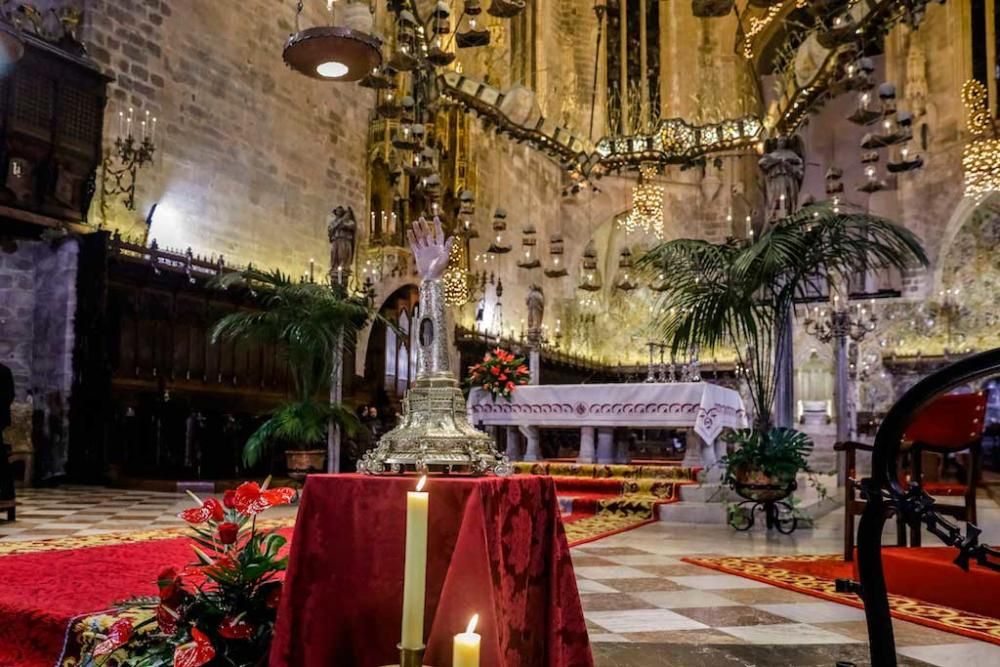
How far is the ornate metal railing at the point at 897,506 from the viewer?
1177mm

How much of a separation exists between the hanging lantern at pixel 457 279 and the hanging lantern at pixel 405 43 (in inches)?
253

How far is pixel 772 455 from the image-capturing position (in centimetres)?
659

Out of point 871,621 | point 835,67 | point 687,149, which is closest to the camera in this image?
point 871,621

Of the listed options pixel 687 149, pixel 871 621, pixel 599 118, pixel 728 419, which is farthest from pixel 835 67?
pixel 599 118

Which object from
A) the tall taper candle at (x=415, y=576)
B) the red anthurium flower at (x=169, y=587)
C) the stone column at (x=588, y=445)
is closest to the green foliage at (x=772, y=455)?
the stone column at (x=588, y=445)

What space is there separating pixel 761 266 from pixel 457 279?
9732mm

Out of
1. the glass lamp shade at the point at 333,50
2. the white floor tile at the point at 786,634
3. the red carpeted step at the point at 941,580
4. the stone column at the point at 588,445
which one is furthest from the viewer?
the stone column at the point at 588,445

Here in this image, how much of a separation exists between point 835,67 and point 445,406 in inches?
331

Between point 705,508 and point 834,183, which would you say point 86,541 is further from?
point 834,183

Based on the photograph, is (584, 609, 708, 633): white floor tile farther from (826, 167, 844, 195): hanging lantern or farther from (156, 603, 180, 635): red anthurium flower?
(826, 167, 844, 195): hanging lantern

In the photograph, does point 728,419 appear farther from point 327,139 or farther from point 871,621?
point 327,139

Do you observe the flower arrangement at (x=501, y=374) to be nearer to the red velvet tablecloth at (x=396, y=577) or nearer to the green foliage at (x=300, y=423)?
the green foliage at (x=300, y=423)

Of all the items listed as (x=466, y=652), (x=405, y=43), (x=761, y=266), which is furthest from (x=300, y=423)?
(x=466, y=652)

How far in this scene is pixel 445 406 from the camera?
2.97 metres
